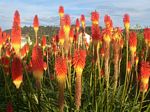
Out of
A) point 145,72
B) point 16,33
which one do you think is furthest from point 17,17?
point 145,72

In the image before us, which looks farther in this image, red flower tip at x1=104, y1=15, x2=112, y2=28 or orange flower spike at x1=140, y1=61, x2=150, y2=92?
red flower tip at x1=104, y1=15, x2=112, y2=28

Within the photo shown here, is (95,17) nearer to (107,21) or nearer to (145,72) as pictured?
(107,21)

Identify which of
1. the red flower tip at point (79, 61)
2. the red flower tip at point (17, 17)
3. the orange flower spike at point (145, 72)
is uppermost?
the red flower tip at point (17, 17)

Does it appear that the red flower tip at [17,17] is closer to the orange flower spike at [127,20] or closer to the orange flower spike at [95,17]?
the orange flower spike at [95,17]

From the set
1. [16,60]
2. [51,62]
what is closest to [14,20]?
[16,60]

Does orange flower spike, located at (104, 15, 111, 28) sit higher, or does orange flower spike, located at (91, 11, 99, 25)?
orange flower spike, located at (91, 11, 99, 25)

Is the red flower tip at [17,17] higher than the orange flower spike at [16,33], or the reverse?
the red flower tip at [17,17]

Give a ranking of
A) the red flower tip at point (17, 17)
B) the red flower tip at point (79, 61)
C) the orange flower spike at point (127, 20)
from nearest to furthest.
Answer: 1. the red flower tip at point (79, 61)
2. the red flower tip at point (17, 17)
3. the orange flower spike at point (127, 20)

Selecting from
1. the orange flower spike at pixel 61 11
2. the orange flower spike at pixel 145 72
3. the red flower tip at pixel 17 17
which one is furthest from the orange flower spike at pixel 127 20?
the red flower tip at pixel 17 17

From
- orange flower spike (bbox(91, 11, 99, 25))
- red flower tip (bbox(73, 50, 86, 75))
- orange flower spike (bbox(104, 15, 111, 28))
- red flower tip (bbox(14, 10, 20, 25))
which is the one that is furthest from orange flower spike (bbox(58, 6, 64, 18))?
red flower tip (bbox(73, 50, 86, 75))

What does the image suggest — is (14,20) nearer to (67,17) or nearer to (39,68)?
(39,68)

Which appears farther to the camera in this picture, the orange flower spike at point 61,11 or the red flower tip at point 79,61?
the orange flower spike at point 61,11

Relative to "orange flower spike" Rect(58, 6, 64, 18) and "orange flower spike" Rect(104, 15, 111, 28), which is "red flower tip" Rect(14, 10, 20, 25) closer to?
"orange flower spike" Rect(104, 15, 111, 28)

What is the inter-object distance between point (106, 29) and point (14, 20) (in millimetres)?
1723
